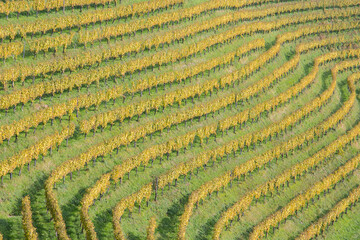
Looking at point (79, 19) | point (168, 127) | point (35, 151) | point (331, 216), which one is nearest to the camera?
point (35, 151)

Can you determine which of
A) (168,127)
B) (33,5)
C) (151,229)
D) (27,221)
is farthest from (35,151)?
(33,5)

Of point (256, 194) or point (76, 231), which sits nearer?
point (76, 231)

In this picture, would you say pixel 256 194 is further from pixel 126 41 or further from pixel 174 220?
pixel 126 41

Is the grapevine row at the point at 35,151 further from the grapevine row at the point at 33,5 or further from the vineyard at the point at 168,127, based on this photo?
the grapevine row at the point at 33,5

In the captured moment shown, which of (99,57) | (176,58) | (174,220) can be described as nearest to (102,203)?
(174,220)

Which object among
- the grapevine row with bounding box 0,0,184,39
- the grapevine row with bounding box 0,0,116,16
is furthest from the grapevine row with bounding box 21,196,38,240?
the grapevine row with bounding box 0,0,116,16

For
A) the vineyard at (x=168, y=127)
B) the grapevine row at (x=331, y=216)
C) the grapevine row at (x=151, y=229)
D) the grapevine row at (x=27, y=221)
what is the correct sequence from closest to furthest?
the grapevine row at (x=27, y=221), the grapevine row at (x=151, y=229), the vineyard at (x=168, y=127), the grapevine row at (x=331, y=216)

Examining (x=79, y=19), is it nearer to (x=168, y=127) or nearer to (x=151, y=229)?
(x=168, y=127)

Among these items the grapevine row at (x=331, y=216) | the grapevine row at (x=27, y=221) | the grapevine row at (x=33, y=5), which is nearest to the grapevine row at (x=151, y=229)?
the grapevine row at (x=27, y=221)
